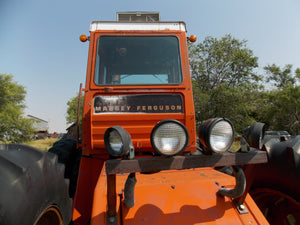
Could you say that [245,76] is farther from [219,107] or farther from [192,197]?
[192,197]

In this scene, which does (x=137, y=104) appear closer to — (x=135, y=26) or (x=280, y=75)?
(x=135, y=26)

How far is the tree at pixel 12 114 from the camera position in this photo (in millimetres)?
24297

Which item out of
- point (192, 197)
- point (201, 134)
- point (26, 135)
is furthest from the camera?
point (26, 135)

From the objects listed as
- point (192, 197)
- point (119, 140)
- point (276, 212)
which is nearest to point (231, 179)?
point (192, 197)

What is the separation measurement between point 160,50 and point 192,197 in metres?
1.92

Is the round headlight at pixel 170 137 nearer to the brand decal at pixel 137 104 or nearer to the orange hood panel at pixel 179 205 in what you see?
the orange hood panel at pixel 179 205

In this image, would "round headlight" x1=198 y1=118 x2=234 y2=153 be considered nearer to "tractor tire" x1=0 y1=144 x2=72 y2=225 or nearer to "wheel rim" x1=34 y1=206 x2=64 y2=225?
"tractor tire" x1=0 y1=144 x2=72 y2=225

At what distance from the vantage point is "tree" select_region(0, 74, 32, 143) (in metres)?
24.3

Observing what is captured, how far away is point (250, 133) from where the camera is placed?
5.11 feet

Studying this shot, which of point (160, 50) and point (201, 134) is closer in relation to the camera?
point (201, 134)

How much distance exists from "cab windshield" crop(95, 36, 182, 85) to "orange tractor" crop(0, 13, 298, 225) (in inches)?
0.5

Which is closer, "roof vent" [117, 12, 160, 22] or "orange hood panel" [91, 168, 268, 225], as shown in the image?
"orange hood panel" [91, 168, 268, 225]

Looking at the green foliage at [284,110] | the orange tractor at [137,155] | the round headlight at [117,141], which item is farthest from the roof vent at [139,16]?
the green foliage at [284,110]

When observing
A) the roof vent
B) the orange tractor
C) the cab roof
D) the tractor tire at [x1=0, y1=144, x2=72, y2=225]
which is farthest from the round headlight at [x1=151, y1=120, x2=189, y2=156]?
the roof vent
